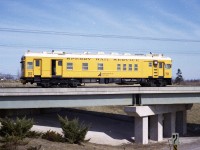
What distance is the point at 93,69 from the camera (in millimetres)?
37531

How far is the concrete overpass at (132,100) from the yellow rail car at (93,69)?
11.0ft

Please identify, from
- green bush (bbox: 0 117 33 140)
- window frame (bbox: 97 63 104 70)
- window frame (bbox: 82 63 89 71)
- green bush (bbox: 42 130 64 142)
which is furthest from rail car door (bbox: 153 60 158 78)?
green bush (bbox: 0 117 33 140)

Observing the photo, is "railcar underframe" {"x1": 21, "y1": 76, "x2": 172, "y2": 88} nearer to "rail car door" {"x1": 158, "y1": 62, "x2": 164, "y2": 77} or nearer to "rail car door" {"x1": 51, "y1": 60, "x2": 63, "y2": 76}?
"rail car door" {"x1": 51, "y1": 60, "x2": 63, "y2": 76}

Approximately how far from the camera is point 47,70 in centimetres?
3534

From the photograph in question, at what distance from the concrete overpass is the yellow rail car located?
11.0 ft

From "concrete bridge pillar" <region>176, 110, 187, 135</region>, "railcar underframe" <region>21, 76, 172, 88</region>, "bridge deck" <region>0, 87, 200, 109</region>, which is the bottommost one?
"concrete bridge pillar" <region>176, 110, 187, 135</region>

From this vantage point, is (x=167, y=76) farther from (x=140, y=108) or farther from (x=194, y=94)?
(x=140, y=108)

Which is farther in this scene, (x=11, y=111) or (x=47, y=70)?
(x=11, y=111)

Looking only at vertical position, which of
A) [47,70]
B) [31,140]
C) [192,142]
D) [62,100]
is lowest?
[192,142]

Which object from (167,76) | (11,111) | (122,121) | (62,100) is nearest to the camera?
→ (62,100)

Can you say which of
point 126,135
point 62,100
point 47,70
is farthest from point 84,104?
point 126,135

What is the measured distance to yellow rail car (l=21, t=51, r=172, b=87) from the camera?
35156 mm

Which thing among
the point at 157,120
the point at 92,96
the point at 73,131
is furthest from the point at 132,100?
the point at 73,131

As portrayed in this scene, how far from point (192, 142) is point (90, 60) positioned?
563 inches
